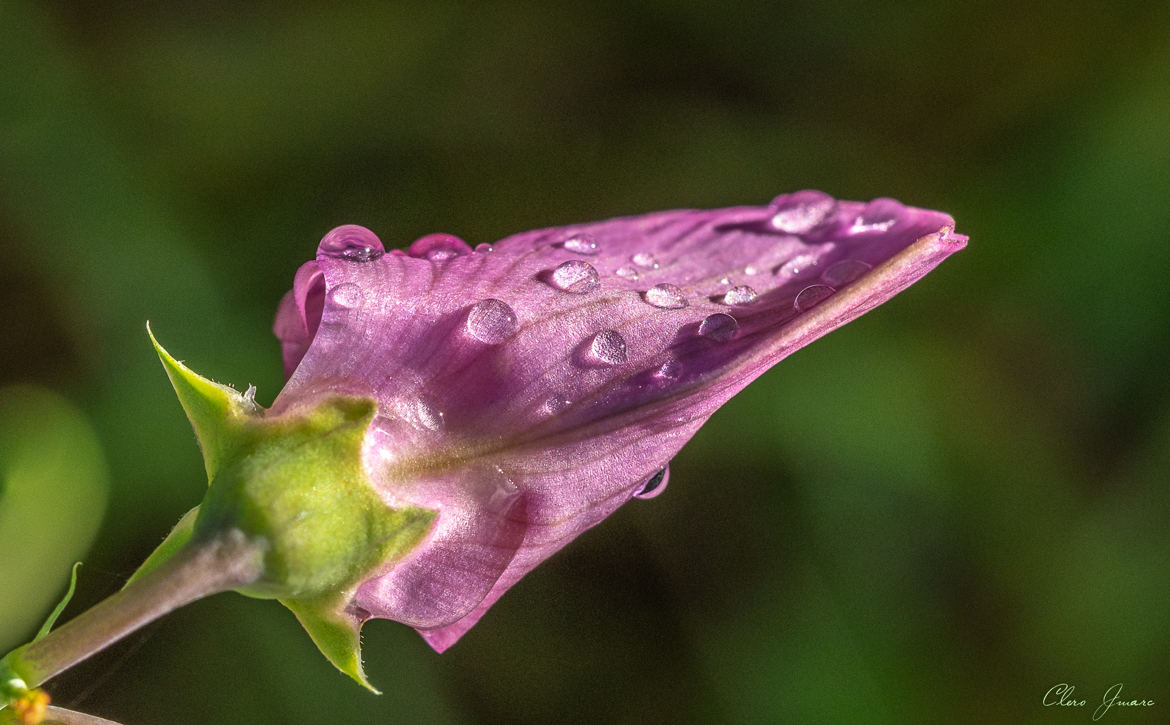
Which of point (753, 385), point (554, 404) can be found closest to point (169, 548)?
point (554, 404)

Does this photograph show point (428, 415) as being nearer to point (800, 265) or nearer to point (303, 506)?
point (303, 506)

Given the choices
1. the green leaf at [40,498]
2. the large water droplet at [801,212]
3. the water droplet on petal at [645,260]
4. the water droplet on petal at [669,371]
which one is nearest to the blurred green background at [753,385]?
the green leaf at [40,498]

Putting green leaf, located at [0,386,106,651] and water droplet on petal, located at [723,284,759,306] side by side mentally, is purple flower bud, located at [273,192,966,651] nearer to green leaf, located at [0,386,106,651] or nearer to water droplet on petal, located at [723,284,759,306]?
water droplet on petal, located at [723,284,759,306]

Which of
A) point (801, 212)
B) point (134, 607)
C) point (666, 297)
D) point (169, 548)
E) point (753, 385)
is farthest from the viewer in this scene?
point (753, 385)

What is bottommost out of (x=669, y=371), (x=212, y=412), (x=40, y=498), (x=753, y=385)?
(x=753, y=385)

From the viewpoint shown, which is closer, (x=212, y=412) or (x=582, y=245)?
(x=212, y=412)

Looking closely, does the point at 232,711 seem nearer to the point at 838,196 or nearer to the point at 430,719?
the point at 430,719

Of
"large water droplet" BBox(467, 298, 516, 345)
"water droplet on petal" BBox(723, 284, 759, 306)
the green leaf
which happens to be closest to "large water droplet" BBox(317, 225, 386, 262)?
"large water droplet" BBox(467, 298, 516, 345)
